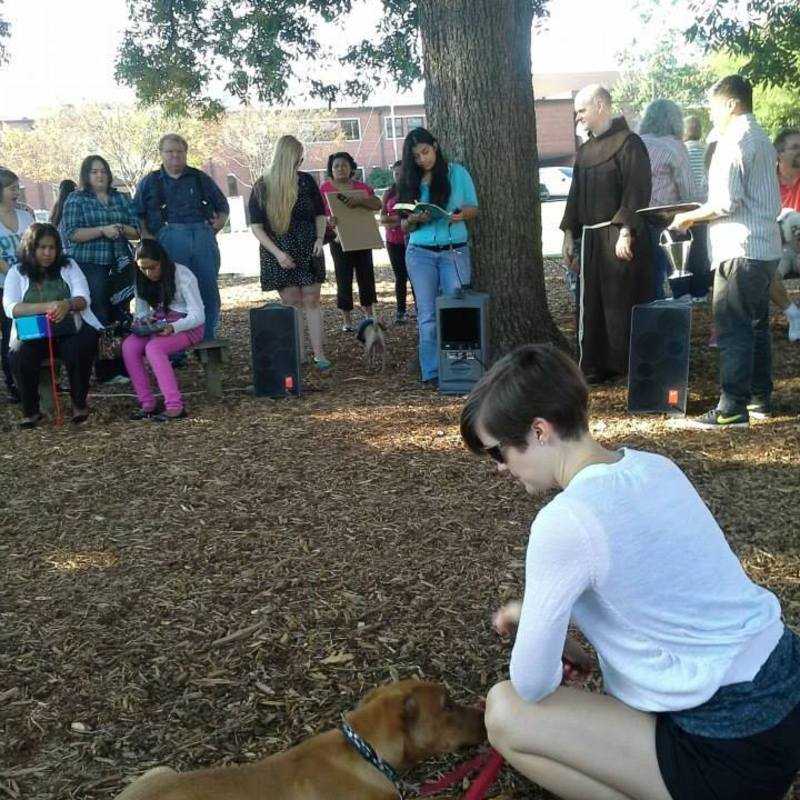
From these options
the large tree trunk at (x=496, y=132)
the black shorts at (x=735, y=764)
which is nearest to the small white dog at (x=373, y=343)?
the large tree trunk at (x=496, y=132)

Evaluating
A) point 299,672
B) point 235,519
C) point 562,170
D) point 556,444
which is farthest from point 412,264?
point 562,170

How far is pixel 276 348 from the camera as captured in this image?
7152 millimetres

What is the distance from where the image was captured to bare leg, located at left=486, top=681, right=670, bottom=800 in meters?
2.05

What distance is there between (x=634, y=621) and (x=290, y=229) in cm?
623

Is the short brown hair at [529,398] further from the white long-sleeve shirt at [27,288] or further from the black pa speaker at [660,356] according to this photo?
the white long-sleeve shirt at [27,288]

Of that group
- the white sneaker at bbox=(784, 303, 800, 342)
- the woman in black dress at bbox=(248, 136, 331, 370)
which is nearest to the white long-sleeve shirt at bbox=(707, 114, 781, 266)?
the white sneaker at bbox=(784, 303, 800, 342)

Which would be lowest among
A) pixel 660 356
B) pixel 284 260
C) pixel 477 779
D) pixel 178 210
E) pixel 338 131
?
pixel 477 779

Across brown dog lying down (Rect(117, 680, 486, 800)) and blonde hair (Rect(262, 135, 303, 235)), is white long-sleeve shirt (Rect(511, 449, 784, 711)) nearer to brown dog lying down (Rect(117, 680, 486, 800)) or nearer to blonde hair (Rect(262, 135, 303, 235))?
brown dog lying down (Rect(117, 680, 486, 800))

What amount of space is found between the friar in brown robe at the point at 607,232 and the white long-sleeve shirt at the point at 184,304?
113 inches

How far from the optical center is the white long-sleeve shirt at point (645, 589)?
1.91 m

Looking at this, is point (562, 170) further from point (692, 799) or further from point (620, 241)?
point (692, 799)

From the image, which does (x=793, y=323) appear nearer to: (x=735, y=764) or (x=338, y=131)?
(x=735, y=764)

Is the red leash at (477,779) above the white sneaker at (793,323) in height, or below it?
below

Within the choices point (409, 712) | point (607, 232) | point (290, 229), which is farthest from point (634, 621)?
point (290, 229)
